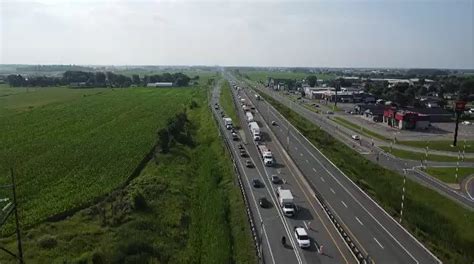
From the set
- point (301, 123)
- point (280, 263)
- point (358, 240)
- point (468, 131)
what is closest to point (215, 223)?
point (280, 263)

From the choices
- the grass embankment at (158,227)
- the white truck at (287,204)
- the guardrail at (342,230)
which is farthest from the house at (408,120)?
the white truck at (287,204)

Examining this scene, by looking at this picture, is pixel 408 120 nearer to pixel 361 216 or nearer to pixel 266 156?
pixel 266 156

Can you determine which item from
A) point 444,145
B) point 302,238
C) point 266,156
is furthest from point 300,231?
point 444,145

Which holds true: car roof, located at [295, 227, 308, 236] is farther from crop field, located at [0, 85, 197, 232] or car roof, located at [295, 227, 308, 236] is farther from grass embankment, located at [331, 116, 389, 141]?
grass embankment, located at [331, 116, 389, 141]

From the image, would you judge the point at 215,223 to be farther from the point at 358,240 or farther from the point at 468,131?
the point at 468,131

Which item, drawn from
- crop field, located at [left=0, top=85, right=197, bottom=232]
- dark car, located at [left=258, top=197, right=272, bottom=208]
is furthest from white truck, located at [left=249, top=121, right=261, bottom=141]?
dark car, located at [left=258, top=197, right=272, bottom=208]
